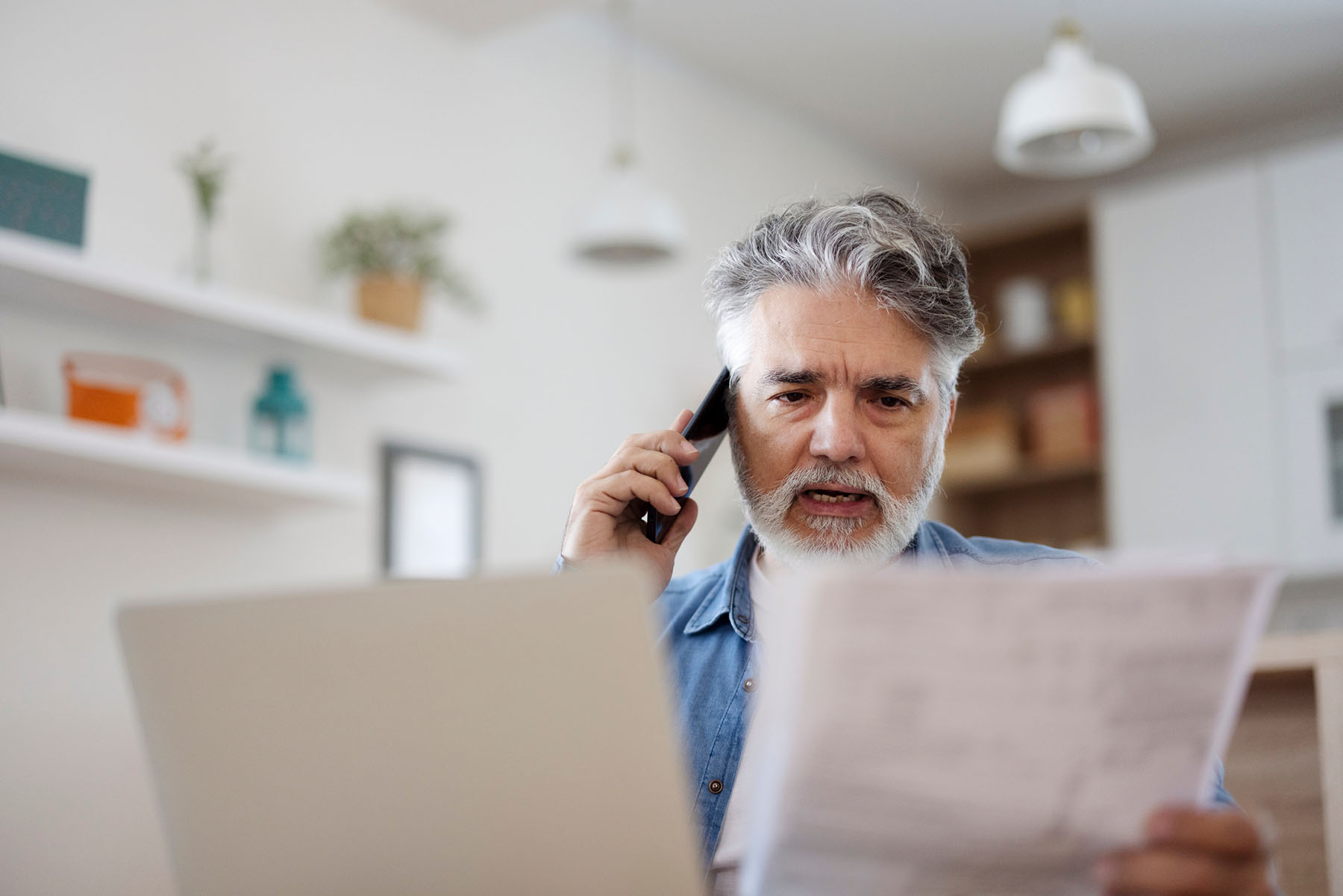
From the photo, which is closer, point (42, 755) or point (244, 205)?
point (42, 755)

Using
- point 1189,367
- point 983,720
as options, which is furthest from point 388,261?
point 1189,367

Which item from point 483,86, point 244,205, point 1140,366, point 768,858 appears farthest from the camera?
point 1140,366

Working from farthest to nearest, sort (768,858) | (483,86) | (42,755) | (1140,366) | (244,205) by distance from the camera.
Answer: (1140,366) < (483,86) < (244,205) < (42,755) < (768,858)

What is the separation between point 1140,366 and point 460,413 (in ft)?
7.63

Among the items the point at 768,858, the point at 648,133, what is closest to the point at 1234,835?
the point at 768,858

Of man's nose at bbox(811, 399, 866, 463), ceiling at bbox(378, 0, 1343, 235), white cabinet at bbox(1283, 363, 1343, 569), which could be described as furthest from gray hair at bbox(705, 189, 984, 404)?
white cabinet at bbox(1283, 363, 1343, 569)

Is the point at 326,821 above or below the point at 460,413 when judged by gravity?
below

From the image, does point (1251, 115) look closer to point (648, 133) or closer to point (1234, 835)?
point (648, 133)

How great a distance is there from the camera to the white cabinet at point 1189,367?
3904 mm

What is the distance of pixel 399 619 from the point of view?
2.92ft

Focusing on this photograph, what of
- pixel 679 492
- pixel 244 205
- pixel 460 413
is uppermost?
pixel 244 205

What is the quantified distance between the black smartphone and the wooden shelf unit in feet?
9.83

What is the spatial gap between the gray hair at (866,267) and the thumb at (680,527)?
18 cm

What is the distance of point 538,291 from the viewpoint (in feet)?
11.1
